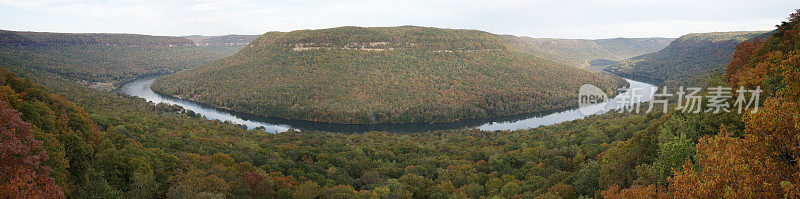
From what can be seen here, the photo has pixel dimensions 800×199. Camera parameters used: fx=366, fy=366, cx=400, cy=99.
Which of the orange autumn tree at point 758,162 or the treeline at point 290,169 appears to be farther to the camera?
the treeline at point 290,169

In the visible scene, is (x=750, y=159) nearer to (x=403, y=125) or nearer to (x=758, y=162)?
(x=758, y=162)

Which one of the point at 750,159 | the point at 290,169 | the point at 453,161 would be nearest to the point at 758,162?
the point at 750,159

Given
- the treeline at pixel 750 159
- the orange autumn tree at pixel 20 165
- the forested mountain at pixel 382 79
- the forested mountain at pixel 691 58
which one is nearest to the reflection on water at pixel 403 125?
the forested mountain at pixel 382 79

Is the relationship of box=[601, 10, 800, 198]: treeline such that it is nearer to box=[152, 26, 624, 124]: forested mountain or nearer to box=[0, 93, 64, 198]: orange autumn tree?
box=[0, 93, 64, 198]: orange autumn tree

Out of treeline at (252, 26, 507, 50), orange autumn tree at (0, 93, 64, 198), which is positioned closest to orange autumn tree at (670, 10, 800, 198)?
orange autumn tree at (0, 93, 64, 198)

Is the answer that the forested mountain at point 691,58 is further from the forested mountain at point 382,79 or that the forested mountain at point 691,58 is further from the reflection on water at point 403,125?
the reflection on water at point 403,125

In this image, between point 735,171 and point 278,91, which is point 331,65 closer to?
point 278,91
